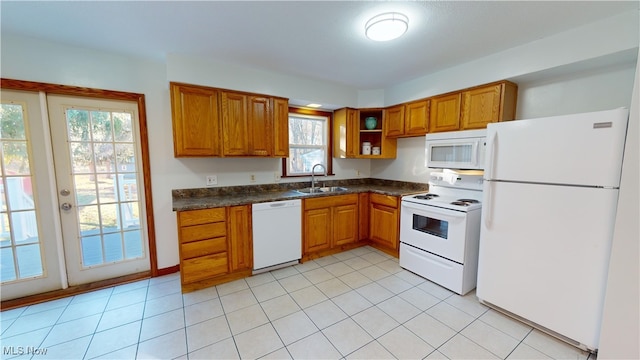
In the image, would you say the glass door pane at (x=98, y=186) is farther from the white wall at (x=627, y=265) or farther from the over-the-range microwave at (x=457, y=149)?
the white wall at (x=627, y=265)

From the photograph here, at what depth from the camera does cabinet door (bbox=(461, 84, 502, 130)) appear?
2.41 metres

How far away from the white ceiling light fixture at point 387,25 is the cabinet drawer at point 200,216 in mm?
2114

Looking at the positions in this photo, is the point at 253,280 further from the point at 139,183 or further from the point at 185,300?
the point at 139,183

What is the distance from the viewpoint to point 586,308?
1610 mm

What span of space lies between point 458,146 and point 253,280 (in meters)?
2.68

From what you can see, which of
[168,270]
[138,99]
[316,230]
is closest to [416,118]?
[316,230]

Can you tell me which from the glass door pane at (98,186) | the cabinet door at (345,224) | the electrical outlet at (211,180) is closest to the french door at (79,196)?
the glass door pane at (98,186)

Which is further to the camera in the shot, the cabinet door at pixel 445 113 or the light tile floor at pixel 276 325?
the cabinet door at pixel 445 113

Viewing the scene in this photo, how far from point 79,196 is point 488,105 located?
4.23 meters

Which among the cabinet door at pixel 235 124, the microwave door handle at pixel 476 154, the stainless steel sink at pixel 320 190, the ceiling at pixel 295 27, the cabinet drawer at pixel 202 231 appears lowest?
the cabinet drawer at pixel 202 231

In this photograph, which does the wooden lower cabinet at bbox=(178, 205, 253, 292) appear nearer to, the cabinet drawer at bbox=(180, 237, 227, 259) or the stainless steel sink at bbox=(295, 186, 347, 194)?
the cabinet drawer at bbox=(180, 237, 227, 259)

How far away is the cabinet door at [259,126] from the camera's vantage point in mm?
2820

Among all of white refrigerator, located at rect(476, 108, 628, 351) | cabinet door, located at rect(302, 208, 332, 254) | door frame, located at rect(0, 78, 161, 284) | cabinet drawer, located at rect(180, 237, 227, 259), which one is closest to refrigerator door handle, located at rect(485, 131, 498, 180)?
white refrigerator, located at rect(476, 108, 628, 351)

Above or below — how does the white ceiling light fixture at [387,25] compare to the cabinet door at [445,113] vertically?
above
